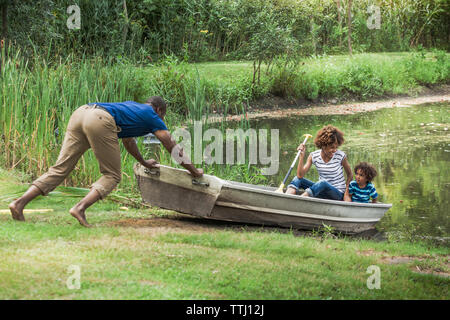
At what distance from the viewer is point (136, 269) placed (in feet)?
13.1

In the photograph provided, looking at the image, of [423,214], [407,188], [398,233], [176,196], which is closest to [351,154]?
[407,188]

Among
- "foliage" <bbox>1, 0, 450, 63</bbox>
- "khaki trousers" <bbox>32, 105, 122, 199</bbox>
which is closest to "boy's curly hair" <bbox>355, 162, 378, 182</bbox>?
"khaki trousers" <bbox>32, 105, 122, 199</bbox>

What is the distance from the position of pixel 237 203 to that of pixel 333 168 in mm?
1390

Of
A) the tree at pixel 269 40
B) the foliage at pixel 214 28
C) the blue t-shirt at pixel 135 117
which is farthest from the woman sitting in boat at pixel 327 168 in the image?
the tree at pixel 269 40

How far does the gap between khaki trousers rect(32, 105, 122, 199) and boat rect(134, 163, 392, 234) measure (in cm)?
77

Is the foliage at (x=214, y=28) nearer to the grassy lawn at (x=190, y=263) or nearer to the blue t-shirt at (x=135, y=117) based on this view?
the blue t-shirt at (x=135, y=117)

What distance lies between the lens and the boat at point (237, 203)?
231 inches

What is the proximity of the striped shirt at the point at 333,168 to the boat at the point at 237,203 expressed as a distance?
0.45 metres

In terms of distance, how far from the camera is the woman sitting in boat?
6566 mm

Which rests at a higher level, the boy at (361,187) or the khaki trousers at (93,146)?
the khaki trousers at (93,146)

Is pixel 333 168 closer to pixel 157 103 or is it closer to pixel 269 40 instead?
pixel 157 103

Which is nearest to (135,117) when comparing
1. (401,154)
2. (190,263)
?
(190,263)

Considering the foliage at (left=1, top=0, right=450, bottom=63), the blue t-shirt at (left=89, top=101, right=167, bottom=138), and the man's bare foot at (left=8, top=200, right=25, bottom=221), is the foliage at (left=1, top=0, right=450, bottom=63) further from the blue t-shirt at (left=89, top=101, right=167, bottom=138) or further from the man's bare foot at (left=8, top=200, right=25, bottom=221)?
the man's bare foot at (left=8, top=200, right=25, bottom=221)
